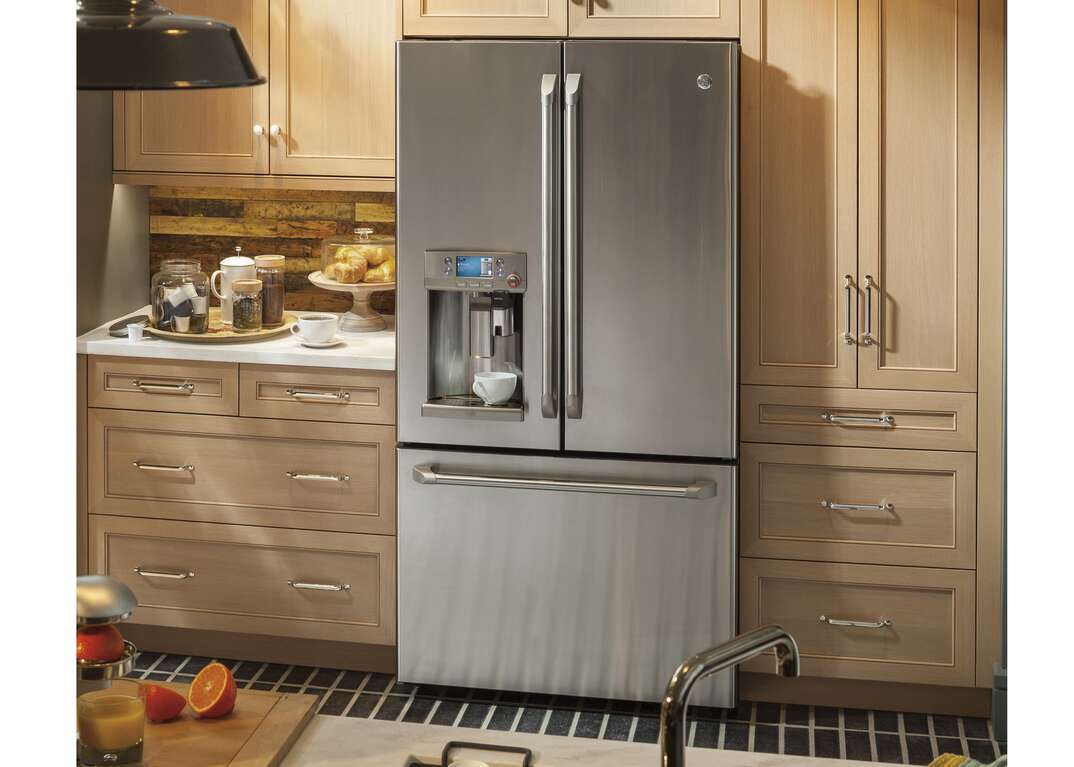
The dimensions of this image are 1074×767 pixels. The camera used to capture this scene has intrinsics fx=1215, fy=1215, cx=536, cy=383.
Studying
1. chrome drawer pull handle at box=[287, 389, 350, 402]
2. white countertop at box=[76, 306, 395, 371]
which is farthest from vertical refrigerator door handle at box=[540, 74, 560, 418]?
chrome drawer pull handle at box=[287, 389, 350, 402]

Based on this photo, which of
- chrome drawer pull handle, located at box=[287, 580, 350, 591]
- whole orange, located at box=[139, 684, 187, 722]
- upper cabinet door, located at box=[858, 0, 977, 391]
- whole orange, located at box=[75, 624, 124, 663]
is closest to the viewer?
whole orange, located at box=[75, 624, 124, 663]

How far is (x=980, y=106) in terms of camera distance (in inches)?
113

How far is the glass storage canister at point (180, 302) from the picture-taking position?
340 centimetres

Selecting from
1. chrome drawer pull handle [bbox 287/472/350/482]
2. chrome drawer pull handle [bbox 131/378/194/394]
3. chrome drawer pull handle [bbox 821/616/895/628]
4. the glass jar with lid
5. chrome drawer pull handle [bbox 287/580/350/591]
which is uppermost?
the glass jar with lid

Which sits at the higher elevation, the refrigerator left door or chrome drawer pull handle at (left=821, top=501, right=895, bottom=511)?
the refrigerator left door

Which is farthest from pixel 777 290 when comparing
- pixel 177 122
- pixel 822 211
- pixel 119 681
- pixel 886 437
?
pixel 119 681

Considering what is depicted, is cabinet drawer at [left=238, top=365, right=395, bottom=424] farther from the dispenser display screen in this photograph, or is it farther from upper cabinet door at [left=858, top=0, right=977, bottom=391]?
upper cabinet door at [left=858, top=0, right=977, bottom=391]

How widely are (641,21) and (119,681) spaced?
2.21m

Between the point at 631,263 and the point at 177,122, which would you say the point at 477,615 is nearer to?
the point at 631,263

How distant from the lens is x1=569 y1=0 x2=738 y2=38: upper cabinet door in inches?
116

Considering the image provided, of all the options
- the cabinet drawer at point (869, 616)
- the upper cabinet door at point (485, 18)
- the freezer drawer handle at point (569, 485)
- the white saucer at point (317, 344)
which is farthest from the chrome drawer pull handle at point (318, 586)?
the upper cabinet door at point (485, 18)

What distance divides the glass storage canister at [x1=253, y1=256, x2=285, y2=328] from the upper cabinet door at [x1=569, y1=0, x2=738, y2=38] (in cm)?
118

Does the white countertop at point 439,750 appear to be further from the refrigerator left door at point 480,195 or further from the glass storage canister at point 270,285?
the glass storage canister at point 270,285

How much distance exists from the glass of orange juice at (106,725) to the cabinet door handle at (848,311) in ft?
7.17
